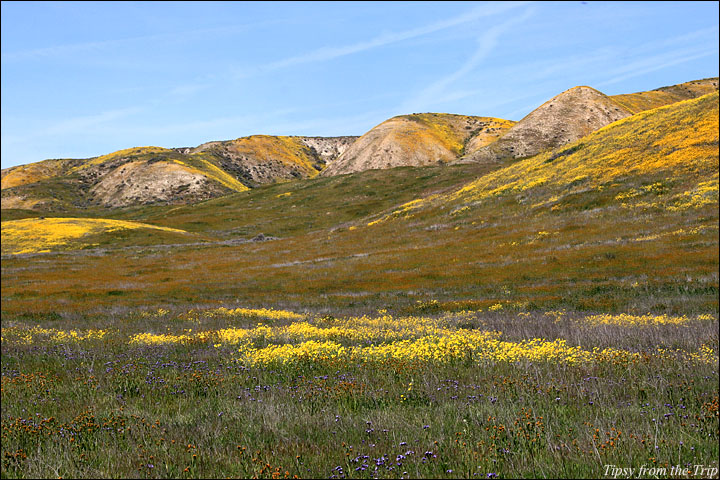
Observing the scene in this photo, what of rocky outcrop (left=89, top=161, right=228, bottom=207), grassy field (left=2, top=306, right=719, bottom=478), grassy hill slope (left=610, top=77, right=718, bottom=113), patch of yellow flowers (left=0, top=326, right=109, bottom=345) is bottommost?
patch of yellow flowers (left=0, top=326, right=109, bottom=345)

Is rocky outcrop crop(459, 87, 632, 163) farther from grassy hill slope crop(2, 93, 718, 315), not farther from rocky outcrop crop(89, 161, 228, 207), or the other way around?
rocky outcrop crop(89, 161, 228, 207)

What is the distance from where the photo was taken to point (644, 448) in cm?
405

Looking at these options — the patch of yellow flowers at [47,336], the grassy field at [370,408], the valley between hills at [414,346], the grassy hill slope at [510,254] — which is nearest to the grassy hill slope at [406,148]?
the grassy hill slope at [510,254]

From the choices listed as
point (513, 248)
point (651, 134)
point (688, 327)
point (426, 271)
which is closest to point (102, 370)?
point (688, 327)

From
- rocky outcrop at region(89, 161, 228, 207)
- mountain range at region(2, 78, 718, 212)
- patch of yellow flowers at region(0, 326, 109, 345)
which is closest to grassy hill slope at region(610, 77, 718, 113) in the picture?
mountain range at region(2, 78, 718, 212)

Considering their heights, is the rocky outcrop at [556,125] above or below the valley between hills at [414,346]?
above

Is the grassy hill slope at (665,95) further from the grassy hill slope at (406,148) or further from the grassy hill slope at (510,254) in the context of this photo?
the grassy hill slope at (510,254)

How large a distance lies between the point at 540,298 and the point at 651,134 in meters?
61.5

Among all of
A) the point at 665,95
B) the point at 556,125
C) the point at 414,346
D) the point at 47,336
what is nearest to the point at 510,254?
the point at 414,346

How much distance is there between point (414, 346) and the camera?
962 centimetres

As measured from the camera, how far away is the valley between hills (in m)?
4.45

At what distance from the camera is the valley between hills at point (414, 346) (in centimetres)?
445

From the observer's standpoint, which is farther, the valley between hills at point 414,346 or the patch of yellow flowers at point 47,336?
the patch of yellow flowers at point 47,336

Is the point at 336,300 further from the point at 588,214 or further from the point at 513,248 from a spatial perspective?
the point at 588,214
